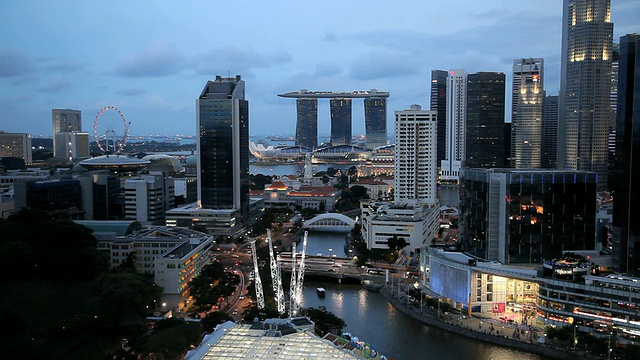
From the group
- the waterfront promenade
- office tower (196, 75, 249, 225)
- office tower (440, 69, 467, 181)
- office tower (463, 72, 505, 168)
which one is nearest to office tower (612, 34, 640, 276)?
the waterfront promenade

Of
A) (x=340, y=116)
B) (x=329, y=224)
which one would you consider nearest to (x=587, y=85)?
→ (x=329, y=224)

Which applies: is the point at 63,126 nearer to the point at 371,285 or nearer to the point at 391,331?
the point at 371,285

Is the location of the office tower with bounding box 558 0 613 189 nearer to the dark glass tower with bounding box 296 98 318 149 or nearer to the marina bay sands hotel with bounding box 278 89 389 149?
the marina bay sands hotel with bounding box 278 89 389 149

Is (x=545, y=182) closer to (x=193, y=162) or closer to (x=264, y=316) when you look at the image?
(x=264, y=316)

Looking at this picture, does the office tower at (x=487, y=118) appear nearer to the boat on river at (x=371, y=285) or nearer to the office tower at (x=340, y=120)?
the boat on river at (x=371, y=285)

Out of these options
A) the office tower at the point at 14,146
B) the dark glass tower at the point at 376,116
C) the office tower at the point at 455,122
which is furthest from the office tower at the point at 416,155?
the dark glass tower at the point at 376,116
